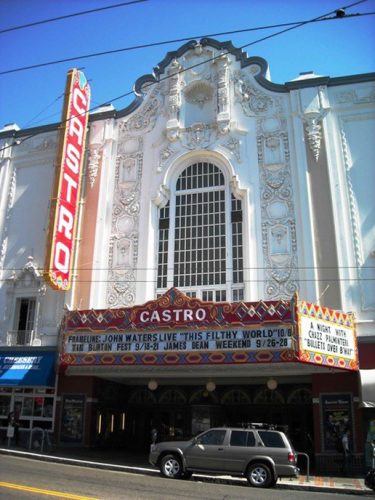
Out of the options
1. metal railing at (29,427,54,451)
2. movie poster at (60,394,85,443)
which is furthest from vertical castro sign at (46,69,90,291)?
metal railing at (29,427,54,451)

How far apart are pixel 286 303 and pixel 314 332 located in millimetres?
1361

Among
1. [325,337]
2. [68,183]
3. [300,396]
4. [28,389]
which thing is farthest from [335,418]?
[68,183]

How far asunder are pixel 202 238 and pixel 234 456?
1030 cm

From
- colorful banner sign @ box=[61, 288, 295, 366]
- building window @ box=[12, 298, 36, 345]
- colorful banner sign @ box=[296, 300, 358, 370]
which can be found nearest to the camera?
colorful banner sign @ box=[296, 300, 358, 370]

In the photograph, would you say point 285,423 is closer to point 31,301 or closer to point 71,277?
point 71,277

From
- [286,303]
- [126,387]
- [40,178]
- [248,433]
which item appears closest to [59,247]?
[40,178]

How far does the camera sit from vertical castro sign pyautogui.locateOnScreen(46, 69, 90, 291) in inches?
803

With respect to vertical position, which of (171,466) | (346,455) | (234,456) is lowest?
(171,466)

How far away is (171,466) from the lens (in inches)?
546

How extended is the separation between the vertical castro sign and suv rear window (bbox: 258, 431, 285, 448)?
10255mm

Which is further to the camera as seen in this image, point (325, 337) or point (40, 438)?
point (40, 438)

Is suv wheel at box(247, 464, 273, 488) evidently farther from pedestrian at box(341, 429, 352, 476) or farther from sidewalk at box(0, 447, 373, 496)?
pedestrian at box(341, 429, 352, 476)

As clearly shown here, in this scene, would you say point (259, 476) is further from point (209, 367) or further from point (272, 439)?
point (209, 367)

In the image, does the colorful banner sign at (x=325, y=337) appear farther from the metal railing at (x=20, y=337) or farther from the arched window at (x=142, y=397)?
the metal railing at (x=20, y=337)
